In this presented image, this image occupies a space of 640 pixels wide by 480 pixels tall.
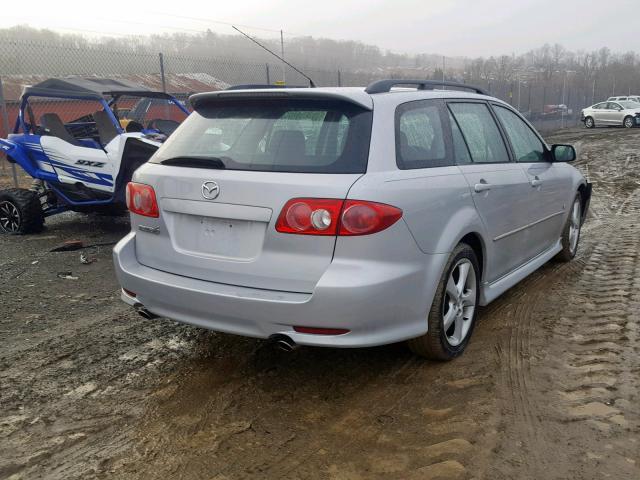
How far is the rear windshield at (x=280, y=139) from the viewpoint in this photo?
303 centimetres

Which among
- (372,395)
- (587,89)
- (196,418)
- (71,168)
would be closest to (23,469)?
(196,418)

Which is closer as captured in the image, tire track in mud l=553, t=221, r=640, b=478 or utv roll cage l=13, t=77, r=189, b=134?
tire track in mud l=553, t=221, r=640, b=478

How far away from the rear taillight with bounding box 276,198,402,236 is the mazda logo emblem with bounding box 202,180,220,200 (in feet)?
1.31

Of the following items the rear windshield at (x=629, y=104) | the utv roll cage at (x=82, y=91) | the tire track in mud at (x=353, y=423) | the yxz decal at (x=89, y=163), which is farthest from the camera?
the rear windshield at (x=629, y=104)

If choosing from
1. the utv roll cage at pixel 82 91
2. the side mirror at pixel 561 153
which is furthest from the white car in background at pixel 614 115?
the utv roll cage at pixel 82 91

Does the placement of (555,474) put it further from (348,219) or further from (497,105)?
(497,105)

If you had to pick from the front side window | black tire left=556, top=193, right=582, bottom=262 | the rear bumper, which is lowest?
black tire left=556, top=193, right=582, bottom=262

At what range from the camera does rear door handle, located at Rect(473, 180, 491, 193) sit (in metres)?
3.66

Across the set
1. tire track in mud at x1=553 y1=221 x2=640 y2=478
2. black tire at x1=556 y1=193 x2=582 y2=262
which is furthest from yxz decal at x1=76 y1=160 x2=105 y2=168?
tire track in mud at x1=553 y1=221 x2=640 y2=478

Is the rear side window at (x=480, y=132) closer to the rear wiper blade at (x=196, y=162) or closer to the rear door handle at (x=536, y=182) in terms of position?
the rear door handle at (x=536, y=182)

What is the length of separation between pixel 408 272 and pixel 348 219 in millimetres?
446

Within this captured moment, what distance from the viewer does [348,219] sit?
2.83 meters

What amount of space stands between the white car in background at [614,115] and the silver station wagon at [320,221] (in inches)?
1166

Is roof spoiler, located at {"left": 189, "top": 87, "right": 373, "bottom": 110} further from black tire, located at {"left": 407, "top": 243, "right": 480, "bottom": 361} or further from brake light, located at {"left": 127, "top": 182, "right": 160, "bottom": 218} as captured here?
black tire, located at {"left": 407, "top": 243, "right": 480, "bottom": 361}
